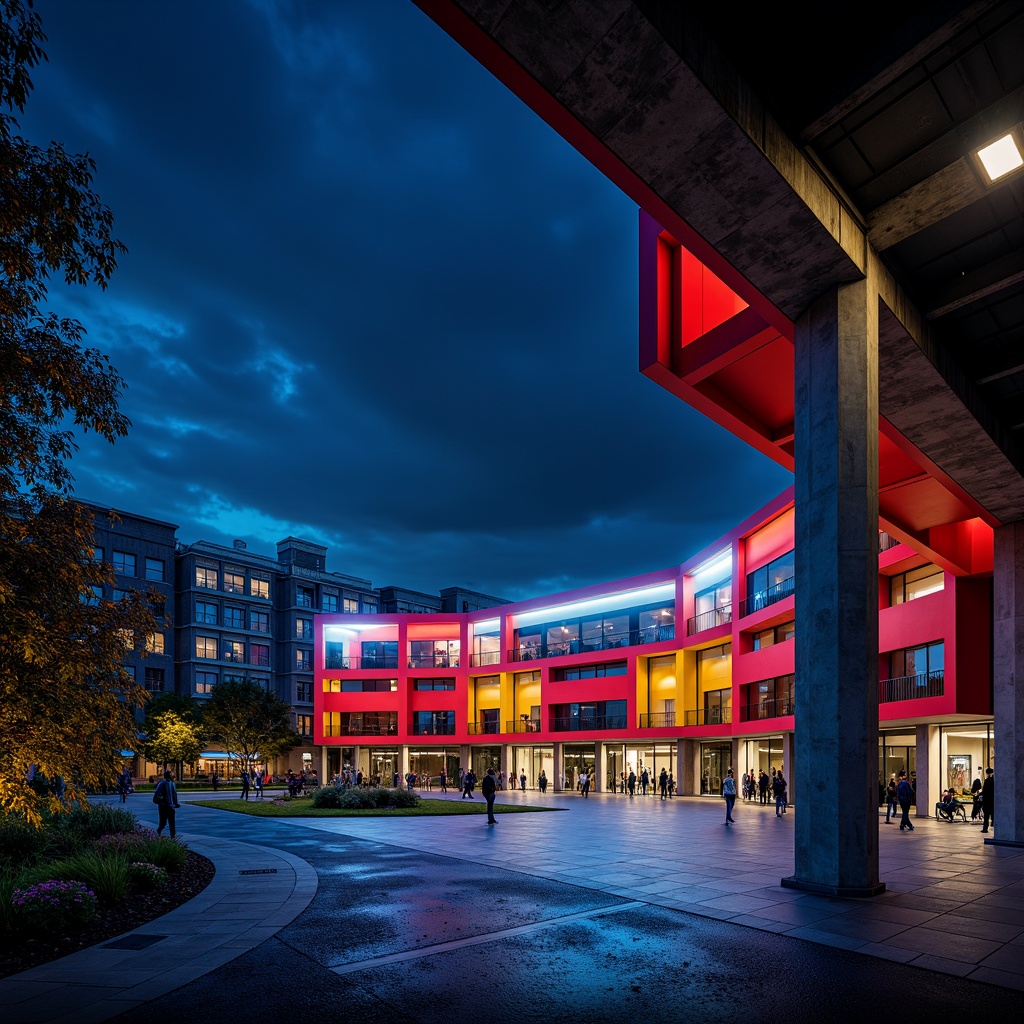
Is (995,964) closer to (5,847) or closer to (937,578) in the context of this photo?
(5,847)

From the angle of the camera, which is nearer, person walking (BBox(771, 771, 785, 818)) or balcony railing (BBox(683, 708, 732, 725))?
person walking (BBox(771, 771, 785, 818))

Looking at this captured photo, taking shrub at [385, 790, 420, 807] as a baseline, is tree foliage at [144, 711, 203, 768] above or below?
below

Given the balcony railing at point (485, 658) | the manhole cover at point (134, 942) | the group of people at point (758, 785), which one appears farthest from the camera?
the balcony railing at point (485, 658)

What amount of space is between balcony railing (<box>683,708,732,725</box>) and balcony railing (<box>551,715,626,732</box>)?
4289 millimetres

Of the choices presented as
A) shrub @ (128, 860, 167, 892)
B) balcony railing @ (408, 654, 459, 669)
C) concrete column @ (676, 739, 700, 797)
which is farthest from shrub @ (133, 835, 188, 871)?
balcony railing @ (408, 654, 459, 669)

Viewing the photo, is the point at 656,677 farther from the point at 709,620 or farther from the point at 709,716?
the point at 709,620

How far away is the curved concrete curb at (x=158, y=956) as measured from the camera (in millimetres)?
6148

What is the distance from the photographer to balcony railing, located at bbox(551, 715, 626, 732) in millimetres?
45344

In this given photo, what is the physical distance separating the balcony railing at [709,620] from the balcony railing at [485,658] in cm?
1744

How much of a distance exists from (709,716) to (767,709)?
582 cm

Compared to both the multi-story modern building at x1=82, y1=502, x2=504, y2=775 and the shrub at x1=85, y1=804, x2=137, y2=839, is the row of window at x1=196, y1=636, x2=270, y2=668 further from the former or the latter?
the shrub at x1=85, y1=804, x2=137, y2=839


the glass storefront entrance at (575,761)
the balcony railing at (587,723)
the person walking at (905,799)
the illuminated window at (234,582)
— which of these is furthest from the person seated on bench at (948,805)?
the illuminated window at (234,582)

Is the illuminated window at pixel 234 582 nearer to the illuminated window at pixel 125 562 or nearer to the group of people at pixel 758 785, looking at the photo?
the illuminated window at pixel 125 562

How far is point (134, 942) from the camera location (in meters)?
8.10
